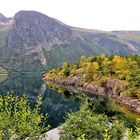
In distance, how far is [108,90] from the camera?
147125 millimetres

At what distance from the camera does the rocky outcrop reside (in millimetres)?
118312

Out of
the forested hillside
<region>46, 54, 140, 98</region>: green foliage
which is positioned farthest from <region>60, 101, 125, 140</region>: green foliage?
<region>46, 54, 140, 98</region>: green foliage

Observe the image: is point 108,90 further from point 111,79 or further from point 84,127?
point 84,127

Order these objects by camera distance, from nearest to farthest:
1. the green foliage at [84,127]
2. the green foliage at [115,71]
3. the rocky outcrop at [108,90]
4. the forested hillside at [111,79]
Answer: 1. the green foliage at [84,127]
2. the rocky outcrop at [108,90]
3. the forested hillside at [111,79]
4. the green foliage at [115,71]

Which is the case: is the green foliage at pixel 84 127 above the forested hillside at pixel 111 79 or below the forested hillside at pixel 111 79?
above

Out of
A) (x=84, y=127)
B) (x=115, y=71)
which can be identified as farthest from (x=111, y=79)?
(x=84, y=127)

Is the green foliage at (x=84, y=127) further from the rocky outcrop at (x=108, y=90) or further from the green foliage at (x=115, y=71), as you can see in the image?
the green foliage at (x=115, y=71)

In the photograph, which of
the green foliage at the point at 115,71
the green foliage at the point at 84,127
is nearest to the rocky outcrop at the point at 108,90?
the green foliage at the point at 115,71

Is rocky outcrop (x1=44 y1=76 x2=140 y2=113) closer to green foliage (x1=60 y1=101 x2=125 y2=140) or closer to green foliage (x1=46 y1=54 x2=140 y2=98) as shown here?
green foliage (x1=46 y1=54 x2=140 y2=98)

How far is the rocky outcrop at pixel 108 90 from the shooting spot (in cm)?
11831

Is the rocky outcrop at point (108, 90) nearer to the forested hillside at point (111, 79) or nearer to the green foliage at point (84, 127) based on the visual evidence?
the forested hillside at point (111, 79)

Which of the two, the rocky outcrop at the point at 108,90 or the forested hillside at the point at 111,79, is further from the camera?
the forested hillside at the point at 111,79

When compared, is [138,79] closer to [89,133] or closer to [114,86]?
[114,86]

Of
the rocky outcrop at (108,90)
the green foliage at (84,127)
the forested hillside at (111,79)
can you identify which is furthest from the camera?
the forested hillside at (111,79)
